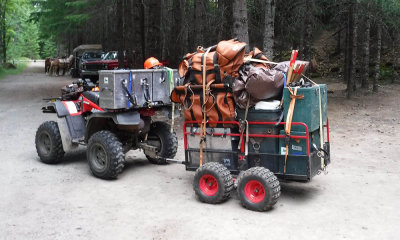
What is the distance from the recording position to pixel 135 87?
7.55 meters

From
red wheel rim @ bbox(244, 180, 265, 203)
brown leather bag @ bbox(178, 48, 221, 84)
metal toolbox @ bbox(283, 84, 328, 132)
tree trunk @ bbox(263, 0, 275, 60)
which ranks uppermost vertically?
tree trunk @ bbox(263, 0, 275, 60)

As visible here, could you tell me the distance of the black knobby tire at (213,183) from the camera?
6.29 metres

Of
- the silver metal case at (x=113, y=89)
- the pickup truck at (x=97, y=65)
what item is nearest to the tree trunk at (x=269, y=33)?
the silver metal case at (x=113, y=89)

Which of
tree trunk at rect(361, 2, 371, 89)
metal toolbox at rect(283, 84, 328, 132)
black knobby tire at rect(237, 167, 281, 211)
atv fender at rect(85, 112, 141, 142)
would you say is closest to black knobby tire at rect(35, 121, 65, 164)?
atv fender at rect(85, 112, 141, 142)

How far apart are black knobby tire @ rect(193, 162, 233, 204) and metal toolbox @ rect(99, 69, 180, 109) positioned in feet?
5.94

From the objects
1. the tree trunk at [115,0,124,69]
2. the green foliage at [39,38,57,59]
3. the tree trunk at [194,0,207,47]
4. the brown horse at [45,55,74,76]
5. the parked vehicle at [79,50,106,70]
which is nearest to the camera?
the tree trunk at [194,0,207,47]

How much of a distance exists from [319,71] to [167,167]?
22705 millimetres

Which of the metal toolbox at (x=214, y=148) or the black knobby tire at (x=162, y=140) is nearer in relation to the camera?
the metal toolbox at (x=214, y=148)

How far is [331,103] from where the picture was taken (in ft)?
55.3

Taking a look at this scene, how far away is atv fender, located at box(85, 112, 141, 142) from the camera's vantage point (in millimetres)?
7480

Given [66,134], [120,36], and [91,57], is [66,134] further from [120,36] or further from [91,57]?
[91,57]

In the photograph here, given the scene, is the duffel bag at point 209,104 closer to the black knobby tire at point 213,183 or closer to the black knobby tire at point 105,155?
the black knobby tire at point 213,183

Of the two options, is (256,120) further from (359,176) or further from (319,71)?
(319,71)

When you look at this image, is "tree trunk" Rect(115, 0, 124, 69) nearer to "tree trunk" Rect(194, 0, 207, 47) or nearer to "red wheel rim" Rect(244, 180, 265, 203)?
"tree trunk" Rect(194, 0, 207, 47)
